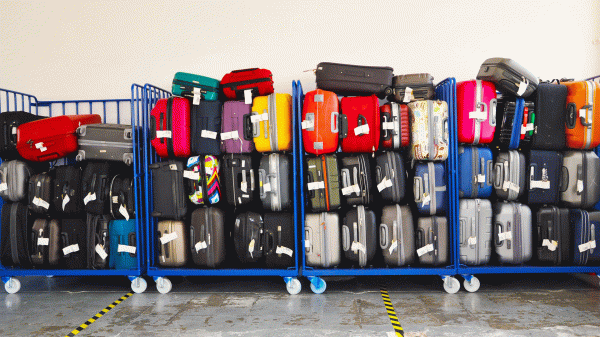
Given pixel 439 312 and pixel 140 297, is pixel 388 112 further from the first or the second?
pixel 140 297

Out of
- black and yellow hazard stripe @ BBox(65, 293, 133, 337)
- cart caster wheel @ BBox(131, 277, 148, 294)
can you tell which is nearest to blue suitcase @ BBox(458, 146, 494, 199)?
cart caster wheel @ BBox(131, 277, 148, 294)

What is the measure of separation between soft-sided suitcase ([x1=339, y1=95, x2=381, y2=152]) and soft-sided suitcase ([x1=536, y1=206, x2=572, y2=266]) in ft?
5.69

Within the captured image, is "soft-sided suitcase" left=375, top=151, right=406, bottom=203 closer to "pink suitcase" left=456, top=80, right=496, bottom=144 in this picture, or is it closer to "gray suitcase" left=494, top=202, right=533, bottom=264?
"pink suitcase" left=456, top=80, right=496, bottom=144

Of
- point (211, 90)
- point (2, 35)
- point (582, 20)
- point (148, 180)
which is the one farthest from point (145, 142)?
point (582, 20)

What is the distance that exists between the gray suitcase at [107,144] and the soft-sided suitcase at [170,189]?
36cm

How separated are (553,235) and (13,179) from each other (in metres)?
5.34

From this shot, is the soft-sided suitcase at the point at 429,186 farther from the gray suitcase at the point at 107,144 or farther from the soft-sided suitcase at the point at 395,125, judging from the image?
the gray suitcase at the point at 107,144

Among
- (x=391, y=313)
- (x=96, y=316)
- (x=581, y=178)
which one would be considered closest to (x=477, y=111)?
(x=581, y=178)

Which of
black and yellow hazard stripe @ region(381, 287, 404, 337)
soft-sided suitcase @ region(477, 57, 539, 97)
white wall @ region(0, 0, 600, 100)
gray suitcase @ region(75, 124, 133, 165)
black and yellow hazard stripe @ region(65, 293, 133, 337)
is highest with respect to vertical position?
white wall @ region(0, 0, 600, 100)

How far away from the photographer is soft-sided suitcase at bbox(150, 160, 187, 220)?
412cm

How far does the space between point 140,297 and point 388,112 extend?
295 centimetres

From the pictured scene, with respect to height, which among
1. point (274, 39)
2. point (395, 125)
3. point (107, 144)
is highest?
point (274, 39)

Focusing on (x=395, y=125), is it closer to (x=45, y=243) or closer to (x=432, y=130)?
(x=432, y=130)

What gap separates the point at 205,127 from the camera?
410cm
